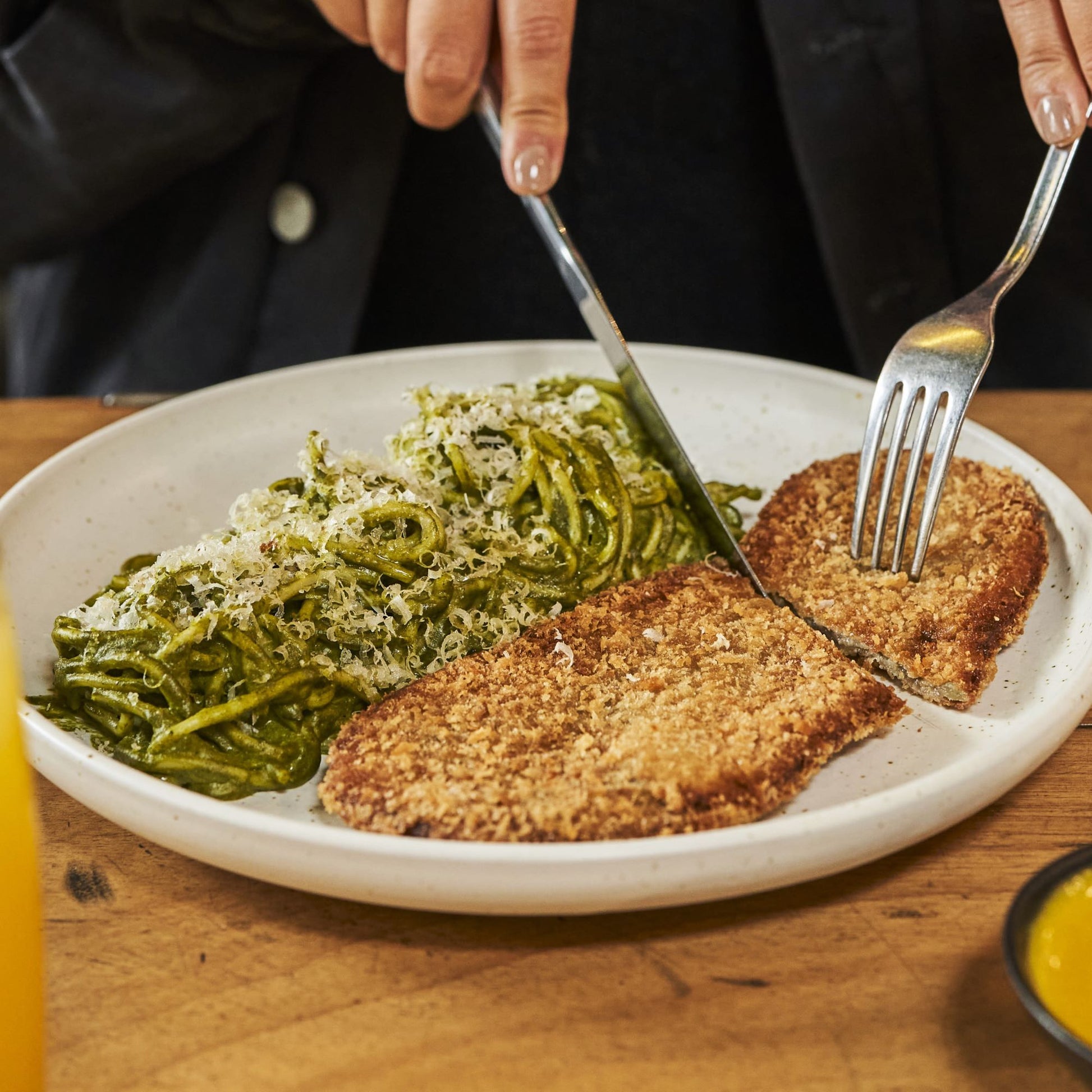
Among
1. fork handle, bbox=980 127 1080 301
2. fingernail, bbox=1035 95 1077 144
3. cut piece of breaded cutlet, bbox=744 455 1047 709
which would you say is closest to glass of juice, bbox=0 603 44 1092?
cut piece of breaded cutlet, bbox=744 455 1047 709

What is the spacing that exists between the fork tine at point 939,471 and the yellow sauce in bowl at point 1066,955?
3.21 ft

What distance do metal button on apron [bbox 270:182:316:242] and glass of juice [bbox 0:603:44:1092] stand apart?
303 cm

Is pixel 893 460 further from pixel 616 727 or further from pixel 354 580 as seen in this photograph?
pixel 354 580

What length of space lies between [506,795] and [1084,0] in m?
2.13

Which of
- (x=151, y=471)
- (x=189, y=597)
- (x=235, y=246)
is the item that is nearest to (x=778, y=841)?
(x=189, y=597)

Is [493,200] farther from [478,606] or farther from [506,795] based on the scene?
[506,795]

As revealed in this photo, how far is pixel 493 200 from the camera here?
418 cm

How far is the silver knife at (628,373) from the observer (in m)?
2.40

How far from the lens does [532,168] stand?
240 cm

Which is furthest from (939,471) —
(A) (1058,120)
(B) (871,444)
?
(A) (1058,120)

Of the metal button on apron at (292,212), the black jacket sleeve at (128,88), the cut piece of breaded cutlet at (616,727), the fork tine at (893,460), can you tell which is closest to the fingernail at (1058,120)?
the fork tine at (893,460)

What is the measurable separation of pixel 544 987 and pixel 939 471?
1326mm

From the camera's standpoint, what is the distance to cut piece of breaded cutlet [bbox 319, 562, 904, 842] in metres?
1.55

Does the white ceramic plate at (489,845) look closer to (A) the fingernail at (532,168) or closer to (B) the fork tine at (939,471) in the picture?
(B) the fork tine at (939,471)
